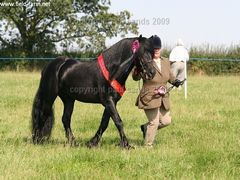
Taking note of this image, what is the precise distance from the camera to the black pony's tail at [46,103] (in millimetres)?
7645

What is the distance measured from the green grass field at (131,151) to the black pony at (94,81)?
35 cm

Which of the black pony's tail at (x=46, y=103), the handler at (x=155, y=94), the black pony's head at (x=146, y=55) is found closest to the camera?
the black pony's head at (x=146, y=55)

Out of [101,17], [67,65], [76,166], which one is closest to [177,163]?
[76,166]

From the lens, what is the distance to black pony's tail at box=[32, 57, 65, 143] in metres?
7.64

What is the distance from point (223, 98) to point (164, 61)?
7438mm

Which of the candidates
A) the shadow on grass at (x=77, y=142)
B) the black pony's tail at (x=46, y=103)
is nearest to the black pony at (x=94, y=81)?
the black pony's tail at (x=46, y=103)

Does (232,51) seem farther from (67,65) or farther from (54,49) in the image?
(67,65)

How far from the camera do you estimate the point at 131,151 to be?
6.66 metres

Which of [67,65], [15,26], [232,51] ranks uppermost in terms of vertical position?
[67,65]

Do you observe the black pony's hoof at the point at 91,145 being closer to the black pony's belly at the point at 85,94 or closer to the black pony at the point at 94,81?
the black pony at the point at 94,81

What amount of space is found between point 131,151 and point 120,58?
1.42 metres

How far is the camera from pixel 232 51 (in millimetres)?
32906

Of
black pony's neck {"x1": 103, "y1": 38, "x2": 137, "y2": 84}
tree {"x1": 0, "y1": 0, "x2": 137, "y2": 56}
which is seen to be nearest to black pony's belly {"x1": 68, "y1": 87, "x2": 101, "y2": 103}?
black pony's neck {"x1": 103, "y1": 38, "x2": 137, "y2": 84}

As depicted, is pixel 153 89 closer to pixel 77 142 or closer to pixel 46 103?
pixel 77 142
